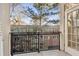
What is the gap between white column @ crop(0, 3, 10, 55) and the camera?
3.09 meters

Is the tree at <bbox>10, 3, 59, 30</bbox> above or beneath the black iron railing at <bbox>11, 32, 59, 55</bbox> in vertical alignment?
above

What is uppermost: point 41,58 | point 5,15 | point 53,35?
point 5,15

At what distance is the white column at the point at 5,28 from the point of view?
10.1ft

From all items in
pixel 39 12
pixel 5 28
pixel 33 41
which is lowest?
pixel 33 41

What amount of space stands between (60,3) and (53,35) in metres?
0.38

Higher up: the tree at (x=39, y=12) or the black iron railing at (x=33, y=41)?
the tree at (x=39, y=12)

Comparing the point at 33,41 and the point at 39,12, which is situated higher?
the point at 39,12

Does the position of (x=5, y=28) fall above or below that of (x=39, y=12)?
below

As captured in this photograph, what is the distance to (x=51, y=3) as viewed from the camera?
311 cm

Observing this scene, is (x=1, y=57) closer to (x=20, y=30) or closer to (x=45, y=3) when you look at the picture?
(x=20, y=30)

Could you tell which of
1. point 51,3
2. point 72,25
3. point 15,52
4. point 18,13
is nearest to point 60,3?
point 51,3

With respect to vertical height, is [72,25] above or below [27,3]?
below

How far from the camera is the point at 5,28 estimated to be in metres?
3.10

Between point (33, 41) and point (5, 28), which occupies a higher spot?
point (5, 28)
